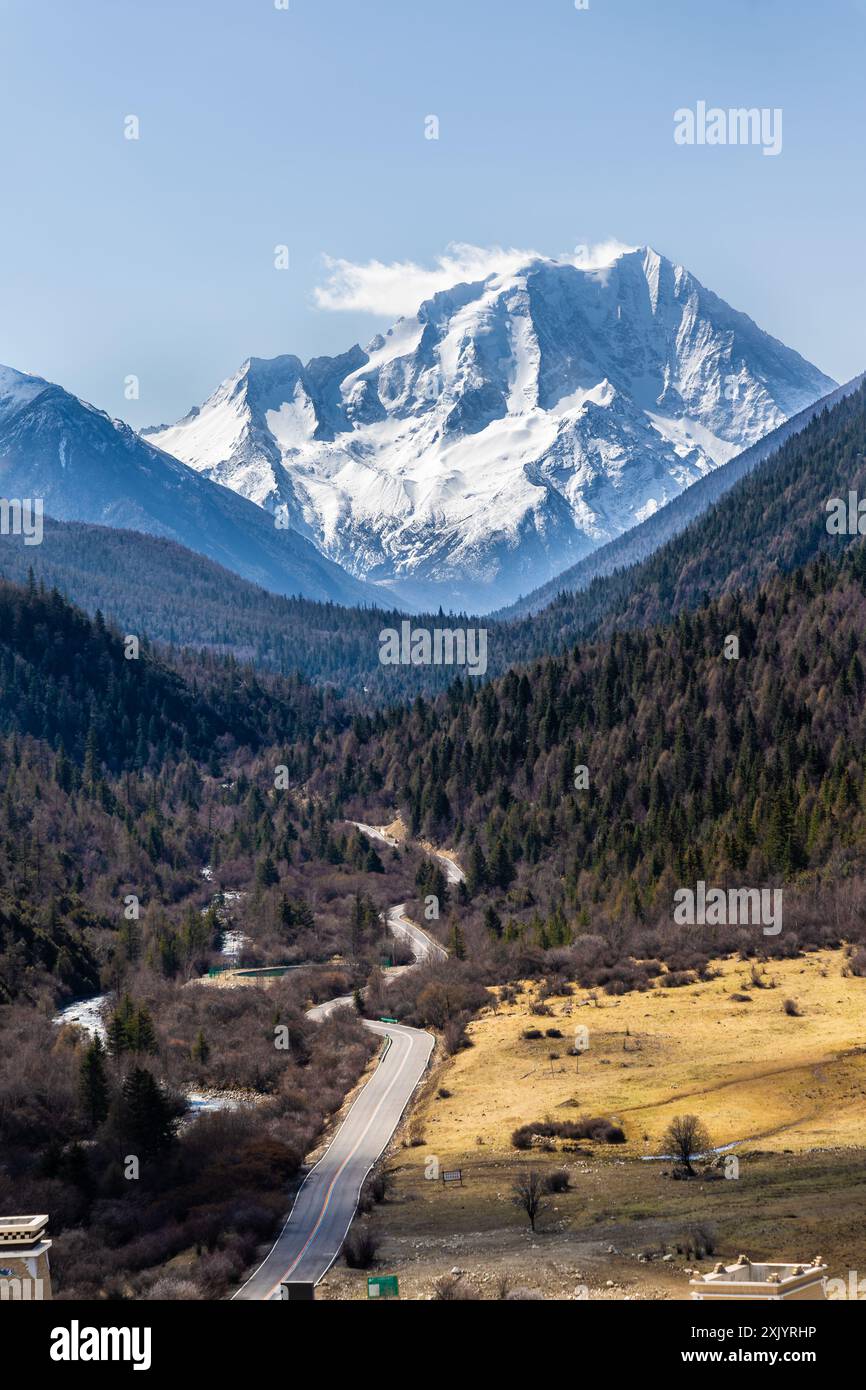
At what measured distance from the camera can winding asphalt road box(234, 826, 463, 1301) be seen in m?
58.6

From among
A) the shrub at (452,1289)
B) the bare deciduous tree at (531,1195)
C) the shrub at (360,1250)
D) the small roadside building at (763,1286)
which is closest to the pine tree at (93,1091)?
the bare deciduous tree at (531,1195)

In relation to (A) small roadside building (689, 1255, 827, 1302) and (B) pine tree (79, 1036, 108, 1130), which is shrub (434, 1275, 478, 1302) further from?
(B) pine tree (79, 1036, 108, 1130)

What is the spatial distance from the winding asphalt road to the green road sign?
15.7 ft

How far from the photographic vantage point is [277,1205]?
6894 centimetres

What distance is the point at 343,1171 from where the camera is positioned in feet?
256

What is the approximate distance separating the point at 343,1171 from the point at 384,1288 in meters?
29.2

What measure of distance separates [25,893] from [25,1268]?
493ft

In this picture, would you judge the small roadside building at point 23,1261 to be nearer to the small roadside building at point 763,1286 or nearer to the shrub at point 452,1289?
the small roadside building at point 763,1286

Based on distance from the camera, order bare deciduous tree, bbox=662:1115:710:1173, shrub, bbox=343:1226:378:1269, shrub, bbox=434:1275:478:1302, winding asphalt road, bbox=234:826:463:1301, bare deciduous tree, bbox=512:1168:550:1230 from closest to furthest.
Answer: shrub, bbox=434:1275:478:1302
shrub, bbox=343:1226:378:1269
winding asphalt road, bbox=234:826:463:1301
bare deciduous tree, bbox=512:1168:550:1230
bare deciduous tree, bbox=662:1115:710:1173

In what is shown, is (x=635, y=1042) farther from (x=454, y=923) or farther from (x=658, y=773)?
(x=658, y=773)

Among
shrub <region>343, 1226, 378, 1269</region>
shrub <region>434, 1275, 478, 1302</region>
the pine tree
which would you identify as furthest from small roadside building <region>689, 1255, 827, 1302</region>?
the pine tree

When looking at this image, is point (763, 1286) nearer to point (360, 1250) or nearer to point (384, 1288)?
point (384, 1288)

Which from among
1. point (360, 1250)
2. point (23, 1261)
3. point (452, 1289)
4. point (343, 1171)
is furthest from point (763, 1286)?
point (343, 1171)
